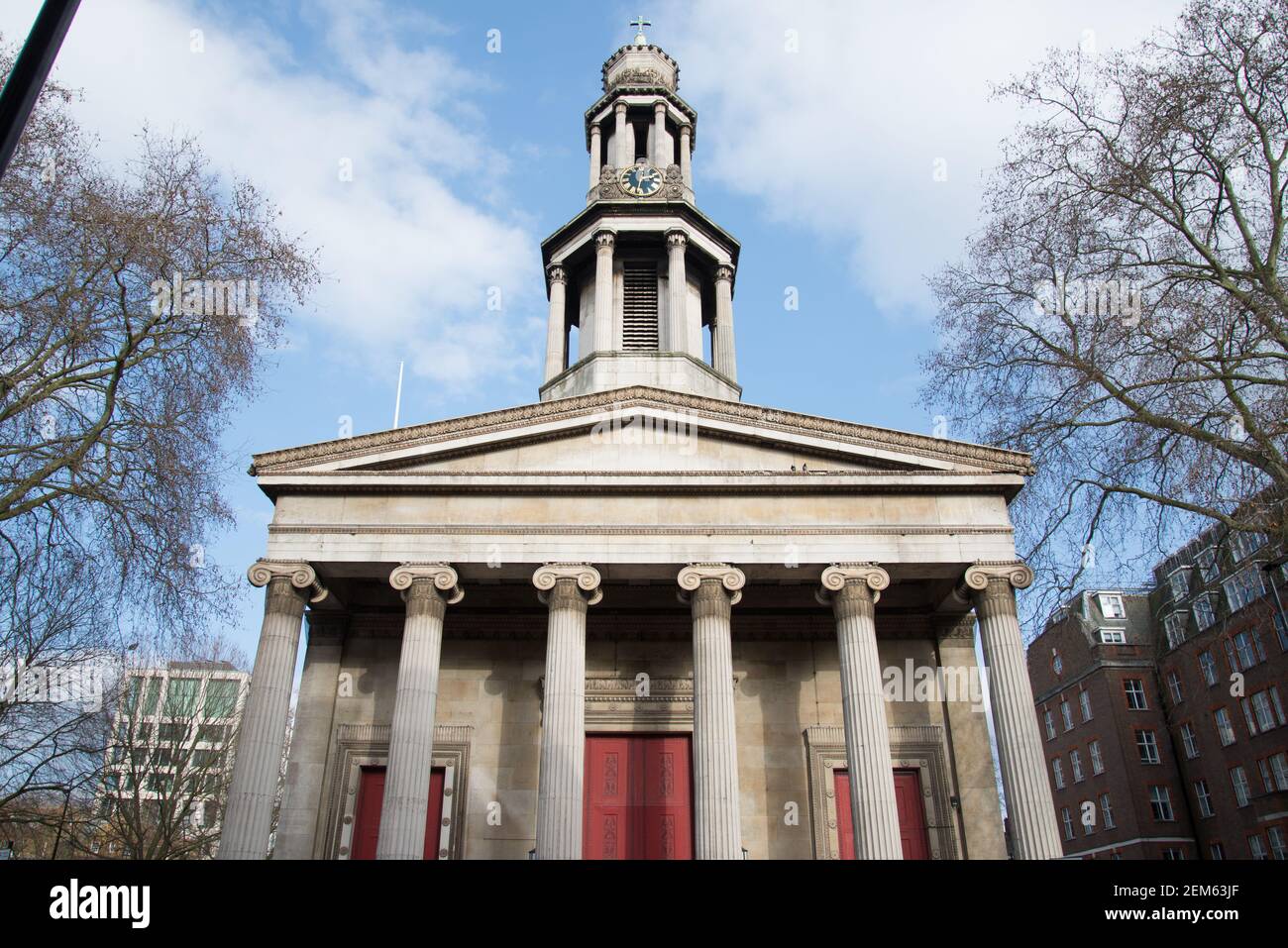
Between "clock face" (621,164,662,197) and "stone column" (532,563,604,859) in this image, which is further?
"clock face" (621,164,662,197)

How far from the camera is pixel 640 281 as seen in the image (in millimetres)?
32812

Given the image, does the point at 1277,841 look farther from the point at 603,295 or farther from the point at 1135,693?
the point at 603,295

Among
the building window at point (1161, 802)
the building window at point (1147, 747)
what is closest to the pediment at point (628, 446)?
the building window at point (1147, 747)

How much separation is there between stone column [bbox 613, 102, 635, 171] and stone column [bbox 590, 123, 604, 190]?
735mm

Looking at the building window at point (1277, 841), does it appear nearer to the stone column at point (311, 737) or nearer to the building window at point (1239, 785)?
the building window at point (1239, 785)

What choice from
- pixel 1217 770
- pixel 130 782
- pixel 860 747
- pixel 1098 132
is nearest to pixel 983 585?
pixel 860 747

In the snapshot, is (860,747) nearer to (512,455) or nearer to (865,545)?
(865,545)

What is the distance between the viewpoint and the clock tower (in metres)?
30.2

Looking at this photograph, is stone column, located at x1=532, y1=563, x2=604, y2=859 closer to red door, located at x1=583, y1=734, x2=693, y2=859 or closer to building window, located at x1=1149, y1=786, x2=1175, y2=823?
red door, located at x1=583, y1=734, x2=693, y2=859

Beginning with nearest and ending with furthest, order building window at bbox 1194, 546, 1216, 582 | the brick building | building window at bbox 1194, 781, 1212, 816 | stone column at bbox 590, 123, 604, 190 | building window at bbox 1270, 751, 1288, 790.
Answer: building window at bbox 1194, 546, 1216, 582, stone column at bbox 590, 123, 604, 190, building window at bbox 1270, 751, 1288, 790, the brick building, building window at bbox 1194, 781, 1212, 816

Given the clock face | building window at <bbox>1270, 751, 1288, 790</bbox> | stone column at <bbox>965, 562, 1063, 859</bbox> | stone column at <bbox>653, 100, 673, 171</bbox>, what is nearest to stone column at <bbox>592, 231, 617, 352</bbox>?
the clock face

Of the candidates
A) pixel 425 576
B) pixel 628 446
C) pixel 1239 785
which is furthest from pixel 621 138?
pixel 1239 785

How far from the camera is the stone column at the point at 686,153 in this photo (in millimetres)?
34938

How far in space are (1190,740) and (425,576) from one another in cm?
4502
